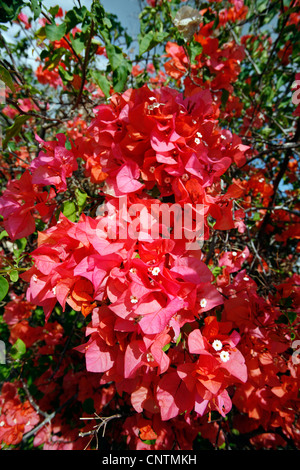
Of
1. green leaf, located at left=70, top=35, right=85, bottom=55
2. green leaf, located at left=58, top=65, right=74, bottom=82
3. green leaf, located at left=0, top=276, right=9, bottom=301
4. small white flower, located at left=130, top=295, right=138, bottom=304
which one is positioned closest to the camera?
small white flower, located at left=130, top=295, right=138, bottom=304

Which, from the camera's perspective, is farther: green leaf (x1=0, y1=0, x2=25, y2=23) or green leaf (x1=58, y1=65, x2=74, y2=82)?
green leaf (x1=58, y1=65, x2=74, y2=82)

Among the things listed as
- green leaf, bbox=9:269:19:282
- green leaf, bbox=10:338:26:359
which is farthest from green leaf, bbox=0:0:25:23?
green leaf, bbox=10:338:26:359

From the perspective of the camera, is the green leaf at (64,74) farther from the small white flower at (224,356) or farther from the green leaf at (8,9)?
the small white flower at (224,356)

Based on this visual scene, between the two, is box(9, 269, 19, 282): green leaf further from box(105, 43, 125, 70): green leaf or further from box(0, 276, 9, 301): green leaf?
box(105, 43, 125, 70): green leaf

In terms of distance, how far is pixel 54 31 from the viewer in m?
0.85

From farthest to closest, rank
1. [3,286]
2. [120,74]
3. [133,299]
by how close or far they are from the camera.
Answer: [120,74] → [3,286] → [133,299]

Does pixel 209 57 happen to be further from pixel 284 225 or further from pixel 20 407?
pixel 20 407

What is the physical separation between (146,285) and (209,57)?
1.25 meters

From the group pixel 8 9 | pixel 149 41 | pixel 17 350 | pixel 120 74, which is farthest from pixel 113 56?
pixel 17 350

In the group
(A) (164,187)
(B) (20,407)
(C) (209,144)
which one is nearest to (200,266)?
(A) (164,187)

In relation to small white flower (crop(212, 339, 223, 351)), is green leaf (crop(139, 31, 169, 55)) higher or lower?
higher

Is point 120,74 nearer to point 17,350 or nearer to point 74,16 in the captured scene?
point 74,16

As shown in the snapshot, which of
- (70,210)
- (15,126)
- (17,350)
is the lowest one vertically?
(17,350)

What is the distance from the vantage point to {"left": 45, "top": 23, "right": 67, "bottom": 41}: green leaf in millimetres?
840
